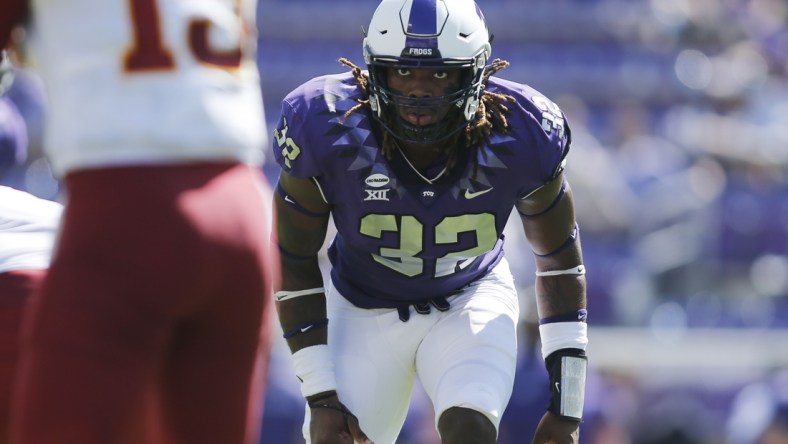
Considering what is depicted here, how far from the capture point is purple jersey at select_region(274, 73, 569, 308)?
12.1 ft

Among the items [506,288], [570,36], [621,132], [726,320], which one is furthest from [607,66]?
[506,288]

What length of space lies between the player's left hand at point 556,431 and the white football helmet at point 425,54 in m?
0.88

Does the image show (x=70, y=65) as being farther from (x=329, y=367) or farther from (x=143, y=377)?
Result: (x=329, y=367)

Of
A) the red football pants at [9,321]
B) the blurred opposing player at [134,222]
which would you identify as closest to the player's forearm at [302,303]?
the red football pants at [9,321]

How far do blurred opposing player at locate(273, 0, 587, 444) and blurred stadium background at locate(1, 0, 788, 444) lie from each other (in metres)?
2.41

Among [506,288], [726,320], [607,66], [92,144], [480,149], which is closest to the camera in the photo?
[92,144]

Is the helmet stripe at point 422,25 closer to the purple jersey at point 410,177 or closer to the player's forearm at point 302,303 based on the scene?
the purple jersey at point 410,177

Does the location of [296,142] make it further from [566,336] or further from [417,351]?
[566,336]

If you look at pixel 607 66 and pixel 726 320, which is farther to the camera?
pixel 607 66

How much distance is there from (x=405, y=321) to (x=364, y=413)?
0.29 m

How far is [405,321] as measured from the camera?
3936 millimetres

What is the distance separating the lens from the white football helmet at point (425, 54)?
3.68 meters

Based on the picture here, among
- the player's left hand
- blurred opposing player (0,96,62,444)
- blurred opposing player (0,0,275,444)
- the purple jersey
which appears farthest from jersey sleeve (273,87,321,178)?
blurred opposing player (0,0,275,444)

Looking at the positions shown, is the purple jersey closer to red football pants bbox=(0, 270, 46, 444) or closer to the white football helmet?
the white football helmet
